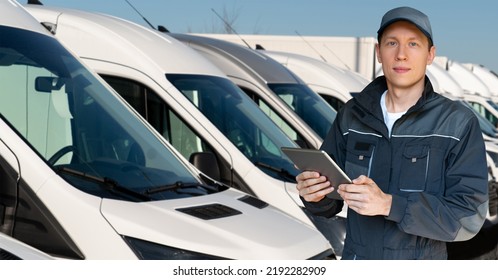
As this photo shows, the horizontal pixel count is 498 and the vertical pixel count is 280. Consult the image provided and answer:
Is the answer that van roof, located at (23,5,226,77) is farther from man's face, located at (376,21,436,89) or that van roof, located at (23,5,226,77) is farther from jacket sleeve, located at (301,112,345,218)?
man's face, located at (376,21,436,89)

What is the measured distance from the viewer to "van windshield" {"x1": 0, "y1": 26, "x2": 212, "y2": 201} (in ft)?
15.6

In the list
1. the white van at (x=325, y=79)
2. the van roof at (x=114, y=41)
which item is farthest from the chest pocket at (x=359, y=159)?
the white van at (x=325, y=79)

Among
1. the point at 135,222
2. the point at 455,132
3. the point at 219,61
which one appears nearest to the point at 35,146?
the point at 135,222

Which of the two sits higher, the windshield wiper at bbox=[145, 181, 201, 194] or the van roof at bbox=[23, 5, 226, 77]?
the van roof at bbox=[23, 5, 226, 77]

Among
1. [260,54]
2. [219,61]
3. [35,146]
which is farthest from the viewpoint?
[260,54]

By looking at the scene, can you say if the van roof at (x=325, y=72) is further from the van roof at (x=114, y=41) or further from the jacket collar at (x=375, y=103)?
the jacket collar at (x=375, y=103)

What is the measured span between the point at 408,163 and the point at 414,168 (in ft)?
0.08

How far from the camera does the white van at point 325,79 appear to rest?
36.2ft

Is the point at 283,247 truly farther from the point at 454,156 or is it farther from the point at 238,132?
the point at 238,132

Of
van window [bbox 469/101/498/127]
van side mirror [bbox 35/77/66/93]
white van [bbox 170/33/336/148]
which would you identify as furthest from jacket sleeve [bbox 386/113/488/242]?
van window [bbox 469/101/498/127]

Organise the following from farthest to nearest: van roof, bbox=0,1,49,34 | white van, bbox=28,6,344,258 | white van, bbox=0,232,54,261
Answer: white van, bbox=28,6,344,258 → van roof, bbox=0,1,49,34 → white van, bbox=0,232,54,261

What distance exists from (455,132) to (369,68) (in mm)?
14018

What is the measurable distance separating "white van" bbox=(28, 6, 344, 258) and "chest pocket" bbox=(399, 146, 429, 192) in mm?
3449
